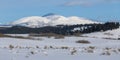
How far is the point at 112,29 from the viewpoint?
9369 cm

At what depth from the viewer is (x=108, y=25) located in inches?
3967

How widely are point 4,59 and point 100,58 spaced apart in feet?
10.9

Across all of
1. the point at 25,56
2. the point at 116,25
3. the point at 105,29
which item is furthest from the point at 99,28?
the point at 25,56

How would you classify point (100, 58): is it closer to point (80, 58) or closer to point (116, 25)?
point (80, 58)

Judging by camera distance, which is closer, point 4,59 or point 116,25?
point 4,59

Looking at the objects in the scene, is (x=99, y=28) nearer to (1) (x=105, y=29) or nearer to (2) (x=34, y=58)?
(1) (x=105, y=29)

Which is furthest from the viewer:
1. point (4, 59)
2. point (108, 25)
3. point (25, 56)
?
point (108, 25)

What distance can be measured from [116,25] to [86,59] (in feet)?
288

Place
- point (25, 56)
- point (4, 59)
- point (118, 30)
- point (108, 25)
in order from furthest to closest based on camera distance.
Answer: point (108, 25) < point (118, 30) < point (25, 56) < point (4, 59)

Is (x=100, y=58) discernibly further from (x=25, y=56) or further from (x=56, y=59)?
(x=25, y=56)

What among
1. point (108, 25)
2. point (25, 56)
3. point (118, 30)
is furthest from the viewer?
point (108, 25)

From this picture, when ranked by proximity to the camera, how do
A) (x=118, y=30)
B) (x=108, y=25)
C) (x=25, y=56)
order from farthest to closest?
(x=108, y=25) → (x=118, y=30) → (x=25, y=56)

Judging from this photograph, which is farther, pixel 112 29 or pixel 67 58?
pixel 112 29

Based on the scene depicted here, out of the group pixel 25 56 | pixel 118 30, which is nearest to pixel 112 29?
pixel 118 30
